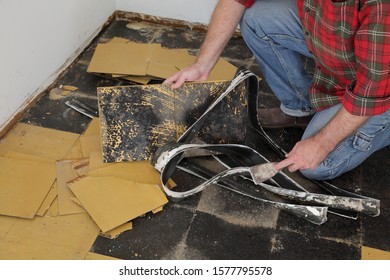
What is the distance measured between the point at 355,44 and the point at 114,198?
3.45ft

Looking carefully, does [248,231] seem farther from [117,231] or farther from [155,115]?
[155,115]

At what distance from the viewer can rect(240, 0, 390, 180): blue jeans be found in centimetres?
187

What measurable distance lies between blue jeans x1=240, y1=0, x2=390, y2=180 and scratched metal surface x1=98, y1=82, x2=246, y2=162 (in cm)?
24

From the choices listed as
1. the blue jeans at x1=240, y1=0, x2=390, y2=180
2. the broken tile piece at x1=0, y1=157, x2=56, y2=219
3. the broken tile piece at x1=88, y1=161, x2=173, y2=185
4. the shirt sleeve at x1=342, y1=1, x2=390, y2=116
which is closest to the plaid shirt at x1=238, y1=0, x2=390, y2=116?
the shirt sleeve at x1=342, y1=1, x2=390, y2=116

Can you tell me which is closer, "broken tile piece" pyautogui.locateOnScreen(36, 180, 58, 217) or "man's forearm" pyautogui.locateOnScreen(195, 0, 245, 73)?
"broken tile piece" pyautogui.locateOnScreen(36, 180, 58, 217)

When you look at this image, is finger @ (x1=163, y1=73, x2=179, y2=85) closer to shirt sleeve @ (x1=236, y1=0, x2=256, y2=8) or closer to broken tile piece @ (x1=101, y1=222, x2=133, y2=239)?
shirt sleeve @ (x1=236, y1=0, x2=256, y2=8)

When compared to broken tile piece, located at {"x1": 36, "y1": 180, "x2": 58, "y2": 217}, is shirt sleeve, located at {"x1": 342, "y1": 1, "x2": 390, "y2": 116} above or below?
above

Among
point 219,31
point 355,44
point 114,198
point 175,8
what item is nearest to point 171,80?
point 219,31

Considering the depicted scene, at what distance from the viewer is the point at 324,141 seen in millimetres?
1654

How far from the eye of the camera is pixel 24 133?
2232 millimetres

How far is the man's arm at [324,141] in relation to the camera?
5.20ft

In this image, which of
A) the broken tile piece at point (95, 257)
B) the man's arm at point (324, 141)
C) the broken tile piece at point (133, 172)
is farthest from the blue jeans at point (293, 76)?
the broken tile piece at point (95, 257)

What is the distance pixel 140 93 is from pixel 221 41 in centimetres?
40

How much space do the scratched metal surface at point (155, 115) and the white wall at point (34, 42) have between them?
0.52 meters
